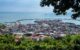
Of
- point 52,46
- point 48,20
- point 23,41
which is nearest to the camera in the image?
point 52,46

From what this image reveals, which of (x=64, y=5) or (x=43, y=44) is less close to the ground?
(x=64, y=5)

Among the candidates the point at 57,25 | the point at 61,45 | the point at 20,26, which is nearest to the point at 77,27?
the point at 57,25

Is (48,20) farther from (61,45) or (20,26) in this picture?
(61,45)

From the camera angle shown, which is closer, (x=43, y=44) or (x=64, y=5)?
(x=64, y=5)

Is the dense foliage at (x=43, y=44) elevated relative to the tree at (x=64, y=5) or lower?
lower
